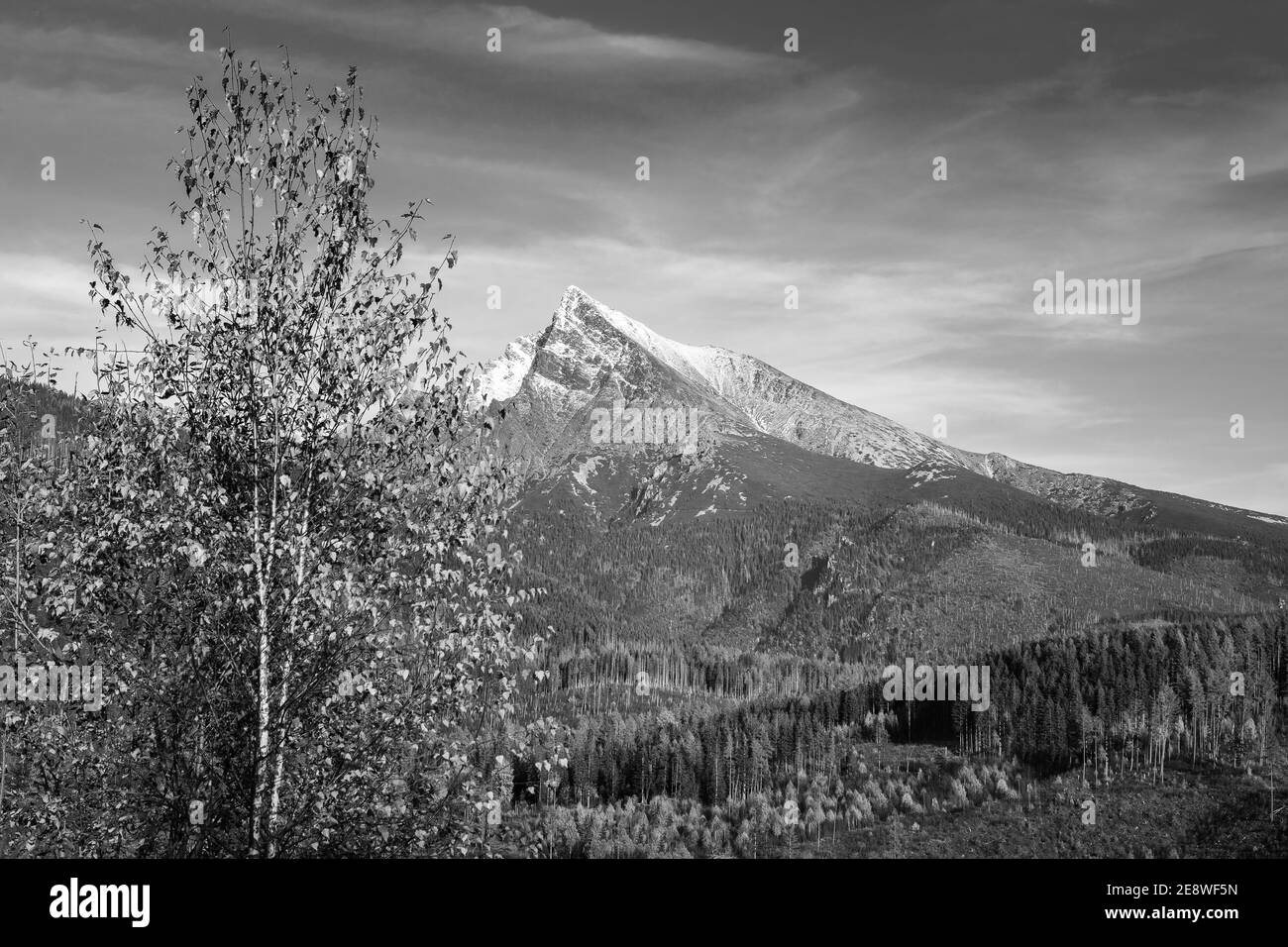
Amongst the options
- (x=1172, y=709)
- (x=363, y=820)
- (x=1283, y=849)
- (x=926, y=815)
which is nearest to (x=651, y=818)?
(x=926, y=815)

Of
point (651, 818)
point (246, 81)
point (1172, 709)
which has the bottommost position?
point (651, 818)

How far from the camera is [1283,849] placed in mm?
132125

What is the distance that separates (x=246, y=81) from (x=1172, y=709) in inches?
8937

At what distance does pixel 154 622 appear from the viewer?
13977mm

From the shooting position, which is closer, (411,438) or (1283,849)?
(411,438)

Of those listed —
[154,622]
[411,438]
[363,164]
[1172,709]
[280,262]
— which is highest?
[363,164]
